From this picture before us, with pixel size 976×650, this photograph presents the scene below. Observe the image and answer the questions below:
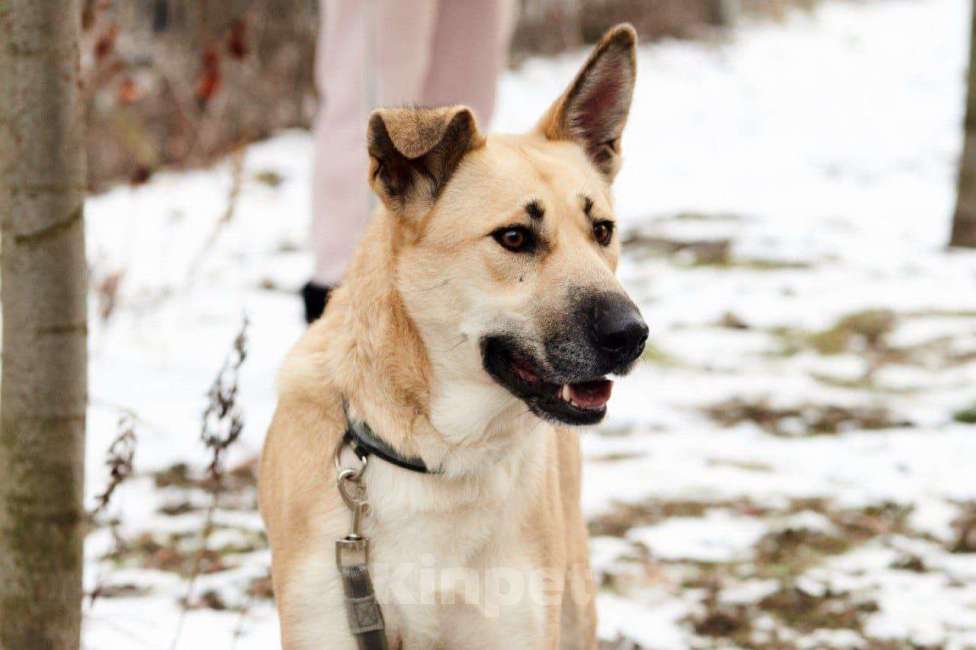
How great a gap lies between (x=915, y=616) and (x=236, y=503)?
207cm

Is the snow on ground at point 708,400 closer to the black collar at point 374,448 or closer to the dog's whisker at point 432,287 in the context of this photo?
the black collar at point 374,448

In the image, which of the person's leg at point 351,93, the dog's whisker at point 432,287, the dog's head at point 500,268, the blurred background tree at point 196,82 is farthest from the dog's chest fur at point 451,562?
the blurred background tree at point 196,82

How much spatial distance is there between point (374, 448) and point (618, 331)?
536 mm

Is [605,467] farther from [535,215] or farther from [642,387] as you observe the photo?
[535,215]

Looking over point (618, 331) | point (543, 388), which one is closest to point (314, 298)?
point (543, 388)

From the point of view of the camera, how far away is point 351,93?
4.01 m

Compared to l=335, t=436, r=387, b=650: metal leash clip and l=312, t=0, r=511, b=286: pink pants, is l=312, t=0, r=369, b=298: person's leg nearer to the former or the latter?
l=312, t=0, r=511, b=286: pink pants

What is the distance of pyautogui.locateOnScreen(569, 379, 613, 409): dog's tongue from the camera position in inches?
92.1

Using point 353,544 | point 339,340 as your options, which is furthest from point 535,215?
point 353,544

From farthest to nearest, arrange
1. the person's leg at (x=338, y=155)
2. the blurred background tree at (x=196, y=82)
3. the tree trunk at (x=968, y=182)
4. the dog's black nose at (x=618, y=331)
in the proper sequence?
the blurred background tree at (x=196, y=82) < the tree trunk at (x=968, y=182) < the person's leg at (x=338, y=155) < the dog's black nose at (x=618, y=331)

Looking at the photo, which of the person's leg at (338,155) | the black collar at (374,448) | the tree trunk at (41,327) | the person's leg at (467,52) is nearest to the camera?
the tree trunk at (41,327)

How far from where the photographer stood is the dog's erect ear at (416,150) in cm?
235

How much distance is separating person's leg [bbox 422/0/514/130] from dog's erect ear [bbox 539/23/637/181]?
54.7 inches

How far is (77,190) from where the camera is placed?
2.05 m
